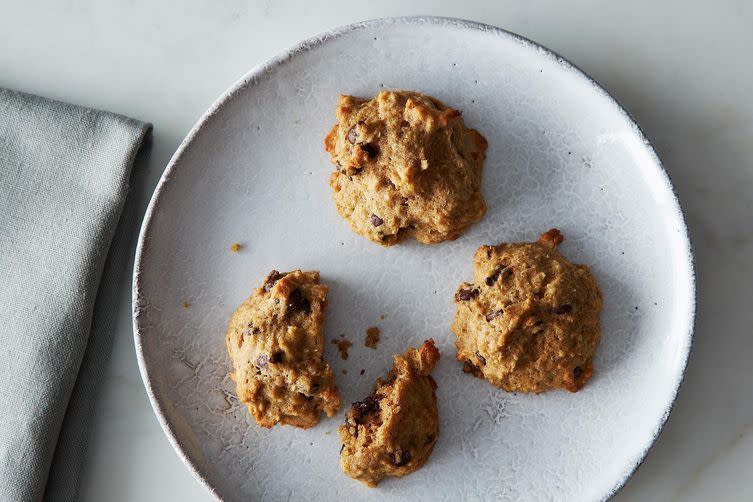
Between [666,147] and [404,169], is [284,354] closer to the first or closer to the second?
[404,169]

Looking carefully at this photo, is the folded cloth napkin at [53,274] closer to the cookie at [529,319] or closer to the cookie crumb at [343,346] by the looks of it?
the cookie crumb at [343,346]

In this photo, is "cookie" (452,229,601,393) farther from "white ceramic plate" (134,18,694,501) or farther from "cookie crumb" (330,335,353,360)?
"cookie crumb" (330,335,353,360)

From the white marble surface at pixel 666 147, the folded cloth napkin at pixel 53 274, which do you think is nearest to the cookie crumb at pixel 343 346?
the white marble surface at pixel 666 147

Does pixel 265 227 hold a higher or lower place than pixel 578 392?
higher

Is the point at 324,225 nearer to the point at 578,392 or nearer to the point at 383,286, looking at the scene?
the point at 383,286

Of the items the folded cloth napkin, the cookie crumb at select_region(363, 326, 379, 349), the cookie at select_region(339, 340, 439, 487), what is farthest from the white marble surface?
the cookie crumb at select_region(363, 326, 379, 349)

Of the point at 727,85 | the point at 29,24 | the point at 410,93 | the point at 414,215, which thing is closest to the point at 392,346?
the point at 414,215
